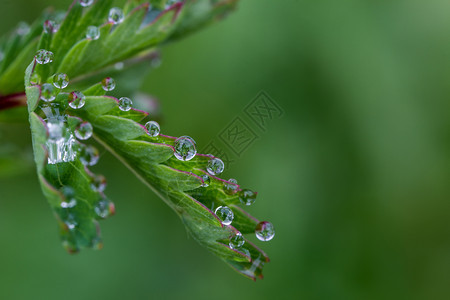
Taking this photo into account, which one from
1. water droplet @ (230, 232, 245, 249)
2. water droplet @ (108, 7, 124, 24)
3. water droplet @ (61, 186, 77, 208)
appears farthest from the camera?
water droplet @ (108, 7, 124, 24)

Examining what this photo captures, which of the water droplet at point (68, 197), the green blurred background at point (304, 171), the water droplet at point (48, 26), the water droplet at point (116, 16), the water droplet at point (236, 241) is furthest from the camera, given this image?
the green blurred background at point (304, 171)

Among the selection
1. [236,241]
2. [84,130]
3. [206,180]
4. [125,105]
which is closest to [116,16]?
[125,105]

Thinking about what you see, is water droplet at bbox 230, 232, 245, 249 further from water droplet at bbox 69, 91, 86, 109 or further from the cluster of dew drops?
water droplet at bbox 69, 91, 86, 109

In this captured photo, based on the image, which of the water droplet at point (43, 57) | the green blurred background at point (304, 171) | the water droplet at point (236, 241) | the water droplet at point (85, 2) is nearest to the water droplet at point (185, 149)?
the water droplet at point (236, 241)

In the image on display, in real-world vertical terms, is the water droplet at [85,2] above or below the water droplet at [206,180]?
above

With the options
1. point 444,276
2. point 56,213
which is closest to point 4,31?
point 56,213

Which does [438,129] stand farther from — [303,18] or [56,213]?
[56,213]

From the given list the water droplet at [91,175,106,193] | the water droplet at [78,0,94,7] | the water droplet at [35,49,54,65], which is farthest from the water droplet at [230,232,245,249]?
the water droplet at [78,0,94,7]

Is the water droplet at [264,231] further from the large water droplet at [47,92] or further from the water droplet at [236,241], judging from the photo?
the large water droplet at [47,92]
